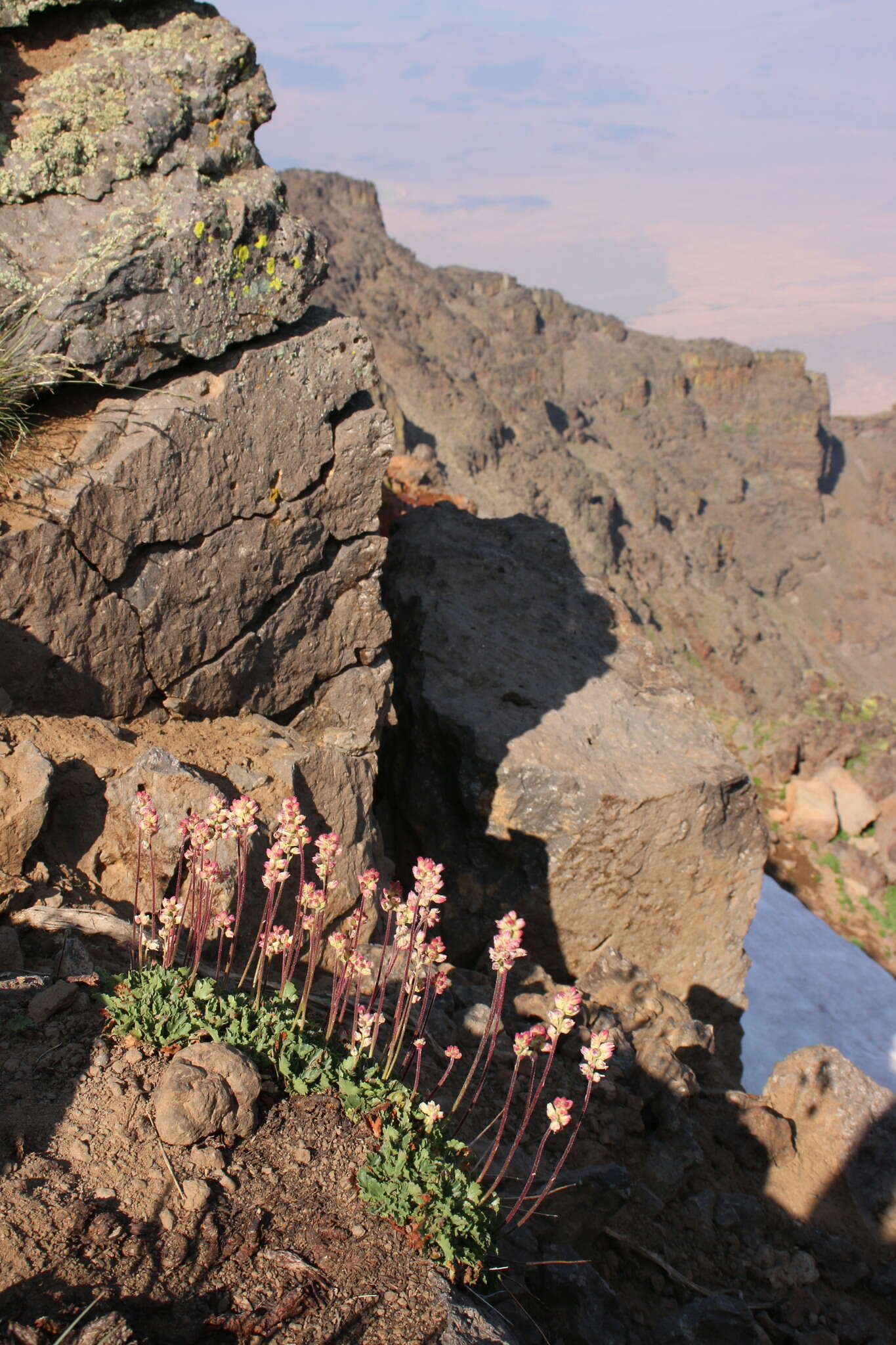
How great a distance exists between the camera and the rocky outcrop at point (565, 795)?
686cm

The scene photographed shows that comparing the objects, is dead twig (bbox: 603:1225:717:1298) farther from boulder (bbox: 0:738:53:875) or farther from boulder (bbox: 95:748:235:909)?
boulder (bbox: 0:738:53:875)

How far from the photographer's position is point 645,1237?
13.0 ft

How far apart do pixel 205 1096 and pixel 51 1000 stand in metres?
0.70

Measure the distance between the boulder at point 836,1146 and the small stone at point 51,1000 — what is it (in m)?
3.83

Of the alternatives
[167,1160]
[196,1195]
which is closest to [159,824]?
[167,1160]

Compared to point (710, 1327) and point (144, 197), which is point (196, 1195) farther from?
Answer: point (144, 197)

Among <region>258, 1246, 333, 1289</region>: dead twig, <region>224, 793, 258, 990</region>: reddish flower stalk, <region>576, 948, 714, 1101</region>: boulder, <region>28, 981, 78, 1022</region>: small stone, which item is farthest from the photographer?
<region>576, 948, 714, 1101</region>: boulder

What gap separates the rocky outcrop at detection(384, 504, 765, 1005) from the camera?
686 centimetres

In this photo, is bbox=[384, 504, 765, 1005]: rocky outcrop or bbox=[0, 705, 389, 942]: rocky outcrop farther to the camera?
bbox=[384, 504, 765, 1005]: rocky outcrop

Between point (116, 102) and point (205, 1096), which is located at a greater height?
point (116, 102)

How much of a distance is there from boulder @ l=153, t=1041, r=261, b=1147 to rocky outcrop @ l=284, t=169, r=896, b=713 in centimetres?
2333

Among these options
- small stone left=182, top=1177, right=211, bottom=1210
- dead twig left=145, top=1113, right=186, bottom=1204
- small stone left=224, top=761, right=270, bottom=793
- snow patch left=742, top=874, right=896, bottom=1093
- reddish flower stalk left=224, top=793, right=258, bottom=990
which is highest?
reddish flower stalk left=224, top=793, right=258, bottom=990

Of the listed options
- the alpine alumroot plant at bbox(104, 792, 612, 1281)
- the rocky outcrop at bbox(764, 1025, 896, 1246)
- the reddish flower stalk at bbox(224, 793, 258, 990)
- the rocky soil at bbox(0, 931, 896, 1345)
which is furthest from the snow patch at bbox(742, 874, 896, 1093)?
the reddish flower stalk at bbox(224, 793, 258, 990)

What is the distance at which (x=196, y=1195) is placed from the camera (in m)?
2.59
